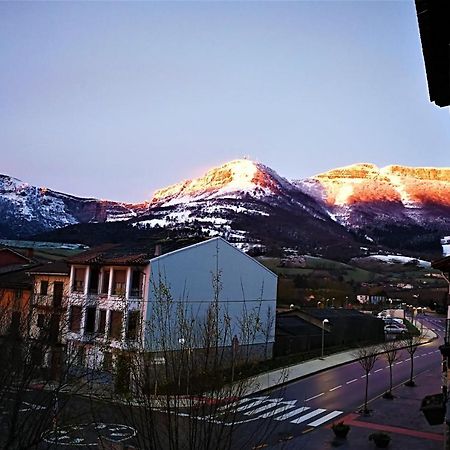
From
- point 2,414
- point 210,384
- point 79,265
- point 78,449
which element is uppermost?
point 79,265

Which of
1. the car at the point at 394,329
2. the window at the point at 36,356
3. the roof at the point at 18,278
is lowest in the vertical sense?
the car at the point at 394,329

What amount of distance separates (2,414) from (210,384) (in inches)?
310

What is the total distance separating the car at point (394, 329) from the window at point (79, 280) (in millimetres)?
43041

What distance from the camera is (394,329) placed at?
73.9 meters

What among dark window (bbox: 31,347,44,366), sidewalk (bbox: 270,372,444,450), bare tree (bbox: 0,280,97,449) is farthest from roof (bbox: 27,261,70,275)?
dark window (bbox: 31,347,44,366)

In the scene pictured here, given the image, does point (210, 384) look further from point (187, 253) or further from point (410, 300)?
point (410, 300)

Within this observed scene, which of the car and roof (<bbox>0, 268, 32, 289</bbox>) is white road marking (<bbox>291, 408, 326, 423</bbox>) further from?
the car

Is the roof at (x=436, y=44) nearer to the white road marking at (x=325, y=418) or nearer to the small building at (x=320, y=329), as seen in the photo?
the white road marking at (x=325, y=418)

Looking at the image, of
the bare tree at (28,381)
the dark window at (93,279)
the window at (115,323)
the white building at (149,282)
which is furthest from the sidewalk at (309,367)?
the bare tree at (28,381)

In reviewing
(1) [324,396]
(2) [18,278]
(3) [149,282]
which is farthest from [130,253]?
(1) [324,396]

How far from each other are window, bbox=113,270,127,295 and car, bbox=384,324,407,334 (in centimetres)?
4256

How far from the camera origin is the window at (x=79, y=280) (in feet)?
140

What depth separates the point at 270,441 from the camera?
24.3m

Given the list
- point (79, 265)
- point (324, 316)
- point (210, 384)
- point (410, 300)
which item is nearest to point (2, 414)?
point (210, 384)
